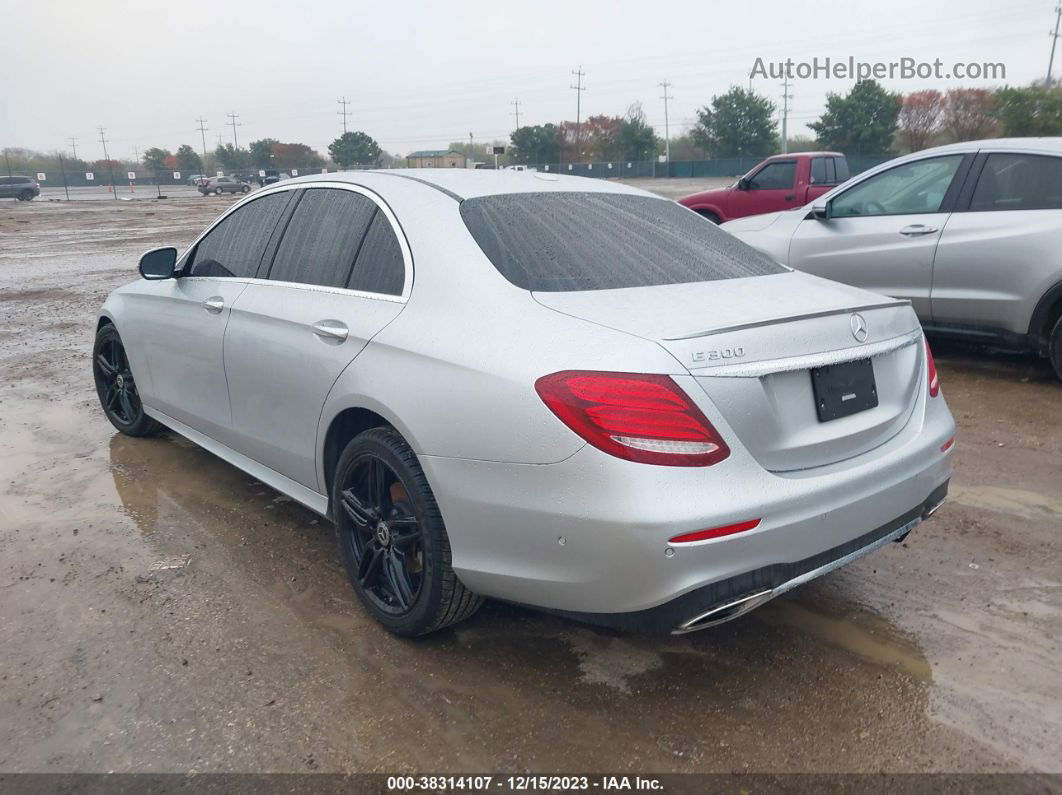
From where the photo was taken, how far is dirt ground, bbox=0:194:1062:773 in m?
2.51

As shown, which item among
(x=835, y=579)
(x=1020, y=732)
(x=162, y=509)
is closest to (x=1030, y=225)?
(x=835, y=579)

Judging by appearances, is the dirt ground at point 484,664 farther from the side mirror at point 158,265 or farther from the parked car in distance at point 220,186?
the parked car in distance at point 220,186

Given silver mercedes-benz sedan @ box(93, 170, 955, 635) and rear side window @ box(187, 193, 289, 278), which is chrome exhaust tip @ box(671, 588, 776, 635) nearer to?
silver mercedes-benz sedan @ box(93, 170, 955, 635)

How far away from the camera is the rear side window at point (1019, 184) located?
5910mm

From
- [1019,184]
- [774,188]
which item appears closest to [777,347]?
[1019,184]

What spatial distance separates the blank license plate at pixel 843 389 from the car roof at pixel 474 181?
1.42 meters

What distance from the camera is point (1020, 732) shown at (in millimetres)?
2508

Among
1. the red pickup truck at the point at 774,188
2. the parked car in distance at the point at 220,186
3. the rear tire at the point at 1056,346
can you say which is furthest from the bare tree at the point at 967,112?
the rear tire at the point at 1056,346

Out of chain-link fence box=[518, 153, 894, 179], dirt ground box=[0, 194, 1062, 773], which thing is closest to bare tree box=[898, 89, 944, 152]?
chain-link fence box=[518, 153, 894, 179]

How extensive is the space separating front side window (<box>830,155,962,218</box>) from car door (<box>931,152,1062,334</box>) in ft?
0.77

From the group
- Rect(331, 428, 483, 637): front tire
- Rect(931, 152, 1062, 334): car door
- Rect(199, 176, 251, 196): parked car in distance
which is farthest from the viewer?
Rect(199, 176, 251, 196): parked car in distance

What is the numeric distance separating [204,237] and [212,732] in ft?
9.35

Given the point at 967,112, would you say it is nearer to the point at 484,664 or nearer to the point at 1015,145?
the point at 1015,145

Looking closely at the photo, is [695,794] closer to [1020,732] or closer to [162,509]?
[1020,732]
